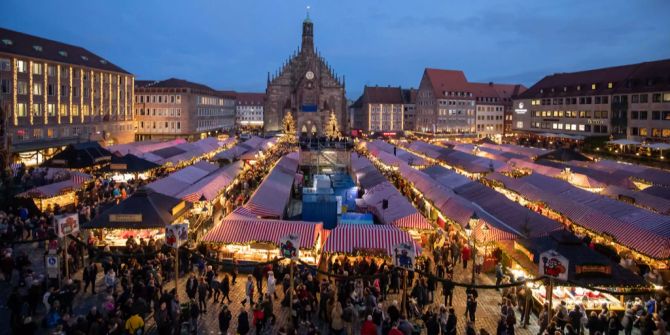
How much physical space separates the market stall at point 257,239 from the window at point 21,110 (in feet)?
111

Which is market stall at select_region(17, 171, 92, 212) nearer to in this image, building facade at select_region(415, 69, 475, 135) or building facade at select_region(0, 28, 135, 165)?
building facade at select_region(0, 28, 135, 165)

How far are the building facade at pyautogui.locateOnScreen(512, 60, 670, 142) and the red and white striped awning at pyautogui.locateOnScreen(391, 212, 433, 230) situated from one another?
144 feet

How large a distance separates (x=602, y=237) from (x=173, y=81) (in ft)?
226

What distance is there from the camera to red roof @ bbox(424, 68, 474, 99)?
87938mm

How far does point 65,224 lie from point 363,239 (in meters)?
8.54

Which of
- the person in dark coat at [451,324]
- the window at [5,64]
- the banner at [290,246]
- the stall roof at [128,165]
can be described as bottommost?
the person in dark coat at [451,324]

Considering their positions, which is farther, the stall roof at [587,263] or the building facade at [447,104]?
the building facade at [447,104]

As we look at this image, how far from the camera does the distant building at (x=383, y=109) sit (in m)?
99.9

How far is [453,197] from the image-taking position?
21391 millimetres

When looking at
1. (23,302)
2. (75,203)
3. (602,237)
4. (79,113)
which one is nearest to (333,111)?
(79,113)

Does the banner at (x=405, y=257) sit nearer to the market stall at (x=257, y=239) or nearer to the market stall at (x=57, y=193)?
the market stall at (x=257, y=239)

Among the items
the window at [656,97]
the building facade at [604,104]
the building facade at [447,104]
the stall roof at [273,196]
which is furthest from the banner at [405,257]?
the building facade at [447,104]

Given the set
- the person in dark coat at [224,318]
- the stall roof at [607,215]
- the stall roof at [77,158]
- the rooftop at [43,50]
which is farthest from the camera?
the rooftop at [43,50]

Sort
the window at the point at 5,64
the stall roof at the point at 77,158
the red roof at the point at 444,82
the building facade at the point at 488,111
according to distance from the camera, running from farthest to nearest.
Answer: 1. the building facade at the point at 488,111
2. the red roof at the point at 444,82
3. the window at the point at 5,64
4. the stall roof at the point at 77,158
